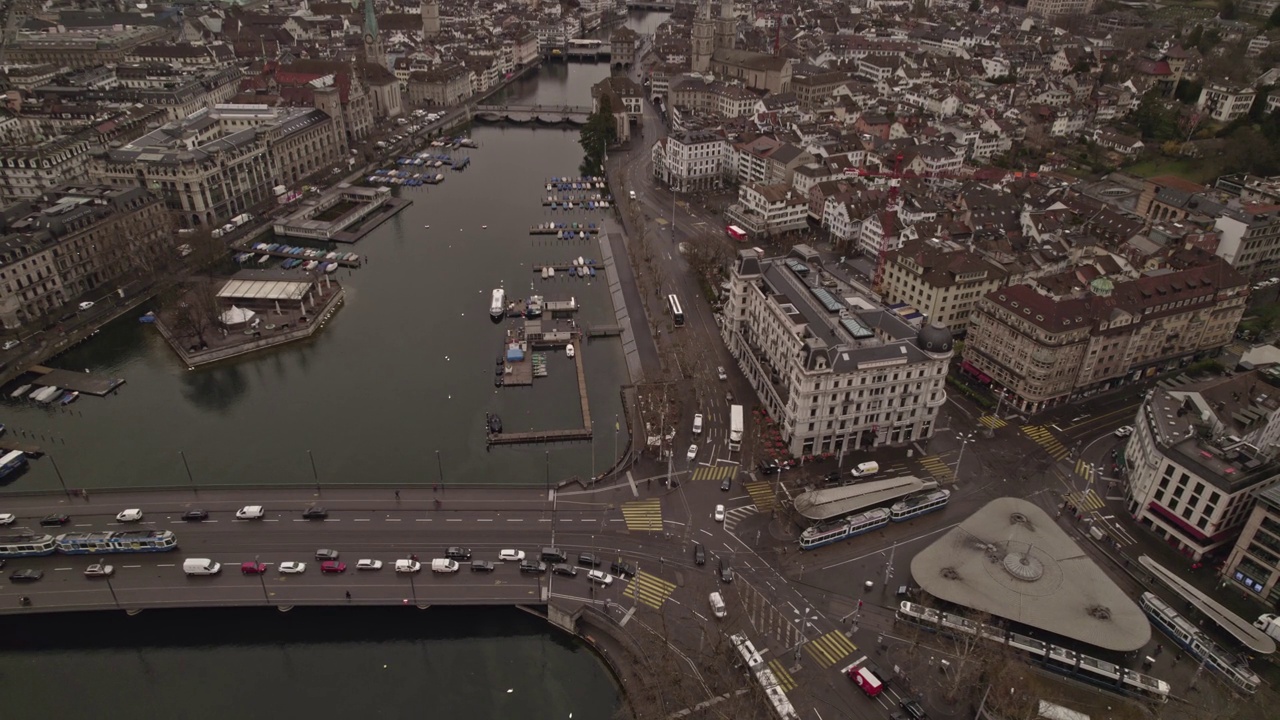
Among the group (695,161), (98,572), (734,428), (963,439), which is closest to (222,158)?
(695,161)

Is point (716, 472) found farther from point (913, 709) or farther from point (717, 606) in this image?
point (913, 709)

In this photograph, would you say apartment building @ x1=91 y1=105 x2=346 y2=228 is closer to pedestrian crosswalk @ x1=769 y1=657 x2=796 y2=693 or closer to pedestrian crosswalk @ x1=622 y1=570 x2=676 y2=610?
pedestrian crosswalk @ x1=622 y1=570 x2=676 y2=610

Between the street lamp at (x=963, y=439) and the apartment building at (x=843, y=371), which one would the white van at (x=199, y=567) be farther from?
the street lamp at (x=963, y=439)

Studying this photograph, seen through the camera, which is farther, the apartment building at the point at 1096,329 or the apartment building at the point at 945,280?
the apartment building at the point at 945,280

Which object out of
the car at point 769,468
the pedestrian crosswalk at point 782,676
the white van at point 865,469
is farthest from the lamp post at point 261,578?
the white van at point 865,469

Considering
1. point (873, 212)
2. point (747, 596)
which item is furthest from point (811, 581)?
point (873, 212)

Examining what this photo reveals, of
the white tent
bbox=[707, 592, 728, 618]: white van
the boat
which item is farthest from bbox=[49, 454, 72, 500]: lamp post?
bbox=[707, 592, 728, 618]: white van
